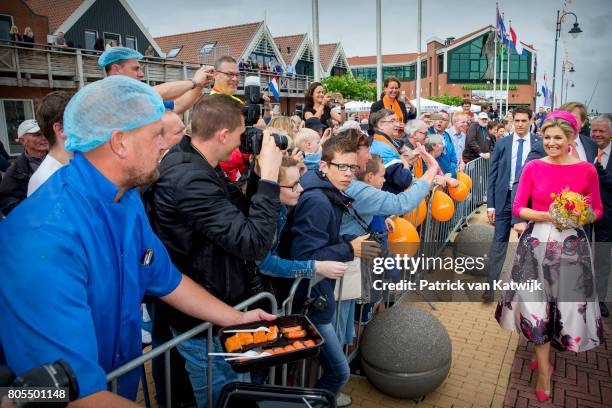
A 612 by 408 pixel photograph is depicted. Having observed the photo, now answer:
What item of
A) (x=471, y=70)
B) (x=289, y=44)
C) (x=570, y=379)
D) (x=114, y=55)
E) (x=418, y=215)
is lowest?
(x=570, y=379)

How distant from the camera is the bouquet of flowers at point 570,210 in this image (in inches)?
147

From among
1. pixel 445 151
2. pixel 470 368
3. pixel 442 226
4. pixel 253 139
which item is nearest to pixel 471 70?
pixel 445 151

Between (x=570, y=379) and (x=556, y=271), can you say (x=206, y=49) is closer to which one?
(x=556, y=271)

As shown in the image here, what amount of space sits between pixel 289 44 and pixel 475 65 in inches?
1186

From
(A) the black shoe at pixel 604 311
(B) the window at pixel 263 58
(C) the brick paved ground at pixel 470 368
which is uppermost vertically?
(B) the window at pixel 263 58

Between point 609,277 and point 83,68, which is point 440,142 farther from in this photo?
point 83,68

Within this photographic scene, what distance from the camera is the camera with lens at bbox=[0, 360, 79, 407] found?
114 cm

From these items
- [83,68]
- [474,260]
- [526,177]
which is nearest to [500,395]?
[526,177]

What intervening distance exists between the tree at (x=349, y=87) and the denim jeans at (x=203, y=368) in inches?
1487

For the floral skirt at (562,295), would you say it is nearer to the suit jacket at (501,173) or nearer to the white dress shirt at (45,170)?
the suit jacket at (501,173)

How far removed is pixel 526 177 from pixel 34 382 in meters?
4.29

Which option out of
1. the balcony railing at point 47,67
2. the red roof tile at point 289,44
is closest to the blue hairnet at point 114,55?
the balcony railing at point 47,67

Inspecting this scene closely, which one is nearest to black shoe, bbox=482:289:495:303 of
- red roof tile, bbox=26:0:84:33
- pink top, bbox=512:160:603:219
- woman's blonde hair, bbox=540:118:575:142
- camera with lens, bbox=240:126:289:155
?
pink top, bbox=512:160:603:219

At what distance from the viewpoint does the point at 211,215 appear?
2.23 meters
